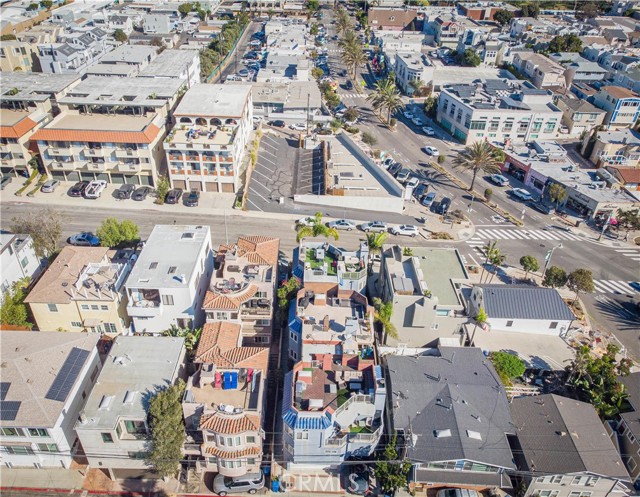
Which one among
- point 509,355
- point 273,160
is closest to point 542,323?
point 509,355

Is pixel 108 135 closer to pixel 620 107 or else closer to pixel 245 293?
pixel 245 293

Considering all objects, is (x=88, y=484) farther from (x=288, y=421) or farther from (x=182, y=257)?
(x=182, y=257)

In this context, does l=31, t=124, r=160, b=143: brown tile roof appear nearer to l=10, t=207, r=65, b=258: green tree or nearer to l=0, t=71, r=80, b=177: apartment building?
l=0, t=71, r=80, b=177: apartment building

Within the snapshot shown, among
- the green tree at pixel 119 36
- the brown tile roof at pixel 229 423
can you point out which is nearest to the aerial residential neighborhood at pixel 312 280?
the brown tile roof at pixel 229 423

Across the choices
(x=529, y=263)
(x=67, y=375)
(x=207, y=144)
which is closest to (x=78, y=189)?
(x=207, y=144)

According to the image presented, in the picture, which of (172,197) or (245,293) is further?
(172,197)

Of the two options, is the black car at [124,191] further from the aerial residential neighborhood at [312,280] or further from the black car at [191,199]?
the black car at [191,199]
